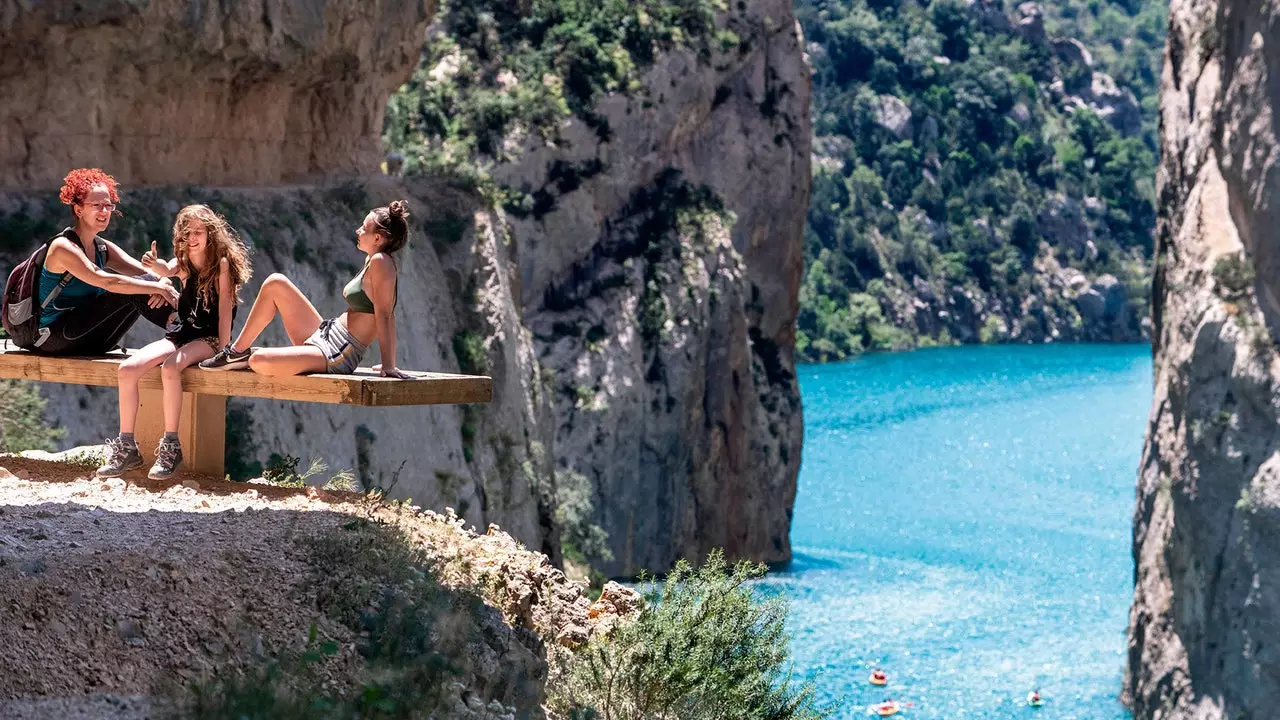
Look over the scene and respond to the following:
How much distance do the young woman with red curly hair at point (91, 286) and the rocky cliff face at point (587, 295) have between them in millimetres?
7278

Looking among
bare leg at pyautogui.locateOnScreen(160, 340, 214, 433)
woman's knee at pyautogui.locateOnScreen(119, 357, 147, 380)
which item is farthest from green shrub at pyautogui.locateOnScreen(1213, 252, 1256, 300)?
woman's knee at pyautogui.locateOnScreen(119, 357, 147, 380)

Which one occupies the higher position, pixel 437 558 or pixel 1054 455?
pixel 437 558

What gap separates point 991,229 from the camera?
11962 centimetres

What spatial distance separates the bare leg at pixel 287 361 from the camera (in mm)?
9078

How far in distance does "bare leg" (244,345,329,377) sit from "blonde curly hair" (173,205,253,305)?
24.7 inches

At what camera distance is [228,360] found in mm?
9453

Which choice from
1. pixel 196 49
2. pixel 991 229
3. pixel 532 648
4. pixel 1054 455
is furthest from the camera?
pixel 991 229

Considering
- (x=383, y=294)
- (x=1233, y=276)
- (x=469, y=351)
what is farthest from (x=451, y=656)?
(x=1233, y=276)

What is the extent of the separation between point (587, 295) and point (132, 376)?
35347mm

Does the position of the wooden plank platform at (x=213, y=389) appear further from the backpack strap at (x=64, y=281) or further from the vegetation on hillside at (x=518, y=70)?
the vegetation on hillside at (x=518, y=70)

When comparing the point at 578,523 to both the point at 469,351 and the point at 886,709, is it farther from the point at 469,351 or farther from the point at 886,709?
the point at 469,351

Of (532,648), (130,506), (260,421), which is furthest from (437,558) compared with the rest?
(260,421)

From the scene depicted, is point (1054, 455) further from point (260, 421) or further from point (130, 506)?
point (130, 506)

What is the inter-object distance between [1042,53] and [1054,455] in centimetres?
6332
